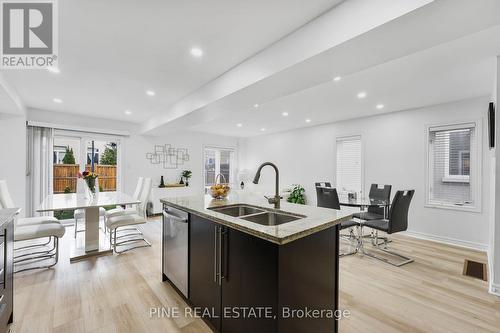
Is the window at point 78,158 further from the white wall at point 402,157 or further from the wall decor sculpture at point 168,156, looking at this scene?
the white wall at point 402,157

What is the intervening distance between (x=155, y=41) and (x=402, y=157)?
15.5 ft

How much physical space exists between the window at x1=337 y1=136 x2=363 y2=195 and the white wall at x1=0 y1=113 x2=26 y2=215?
6.73 meters

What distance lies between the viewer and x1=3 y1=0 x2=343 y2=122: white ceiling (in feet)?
5.67

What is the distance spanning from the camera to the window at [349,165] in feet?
17.0

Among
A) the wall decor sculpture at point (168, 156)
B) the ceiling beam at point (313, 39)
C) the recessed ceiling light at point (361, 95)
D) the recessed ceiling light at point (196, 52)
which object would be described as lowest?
the wall decor sculpture at point (168, 156)

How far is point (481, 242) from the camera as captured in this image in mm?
3598

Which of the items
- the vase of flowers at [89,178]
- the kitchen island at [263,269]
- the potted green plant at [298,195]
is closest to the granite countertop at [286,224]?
the kitchen island at [263,269]

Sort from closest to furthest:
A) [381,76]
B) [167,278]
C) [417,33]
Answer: [417,33] → [167,278] → [381,76]

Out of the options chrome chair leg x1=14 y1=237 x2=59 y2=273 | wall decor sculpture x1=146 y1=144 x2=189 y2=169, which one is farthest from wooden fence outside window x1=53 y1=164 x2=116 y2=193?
chrome chair leg x1=14 y1=237 x2=59 y2=273

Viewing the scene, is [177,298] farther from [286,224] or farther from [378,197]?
[378,197]

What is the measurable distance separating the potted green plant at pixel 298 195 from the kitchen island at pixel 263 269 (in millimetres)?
4307

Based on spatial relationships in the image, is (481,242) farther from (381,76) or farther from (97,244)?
(97,244)

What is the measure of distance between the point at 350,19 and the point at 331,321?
7.20ft

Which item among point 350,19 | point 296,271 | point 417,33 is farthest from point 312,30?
point 296,271
